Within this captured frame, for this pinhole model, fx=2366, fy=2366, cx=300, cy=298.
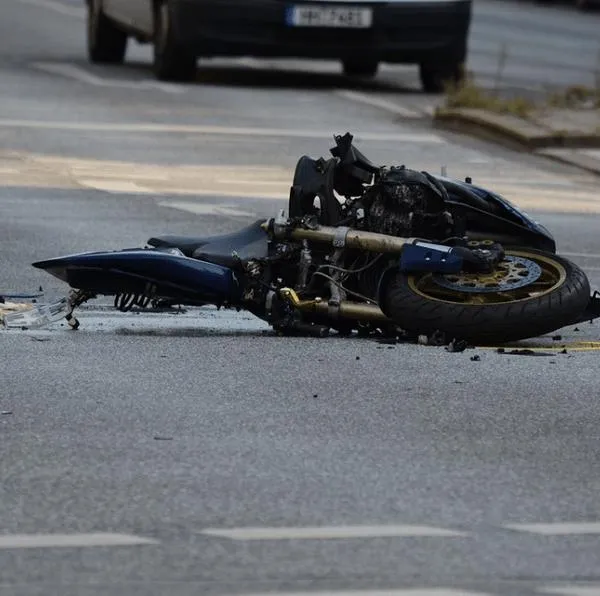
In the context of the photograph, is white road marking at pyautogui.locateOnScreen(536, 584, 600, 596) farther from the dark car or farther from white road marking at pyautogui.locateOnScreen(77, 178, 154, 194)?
the dark car

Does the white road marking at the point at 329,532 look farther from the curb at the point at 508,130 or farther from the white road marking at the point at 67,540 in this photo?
the curb at the point at 508,130

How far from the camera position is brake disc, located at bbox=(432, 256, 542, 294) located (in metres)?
8.70

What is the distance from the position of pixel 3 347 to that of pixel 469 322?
1691mm

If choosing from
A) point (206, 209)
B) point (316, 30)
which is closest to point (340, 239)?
point (206, 209)

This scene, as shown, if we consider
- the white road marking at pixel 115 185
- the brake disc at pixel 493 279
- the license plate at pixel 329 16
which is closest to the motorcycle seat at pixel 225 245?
the brake disc at pixel 493 279

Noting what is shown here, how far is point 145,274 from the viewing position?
8844mm

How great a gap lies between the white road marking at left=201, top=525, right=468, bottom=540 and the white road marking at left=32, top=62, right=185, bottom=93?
15.7 m

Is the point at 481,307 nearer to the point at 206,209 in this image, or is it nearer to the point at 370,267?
the point at 370,267

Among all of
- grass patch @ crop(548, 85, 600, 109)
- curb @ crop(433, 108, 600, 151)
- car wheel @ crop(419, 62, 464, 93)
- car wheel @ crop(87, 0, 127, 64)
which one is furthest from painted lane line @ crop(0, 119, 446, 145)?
car wheel @ crop(87, 0, 127, 64)

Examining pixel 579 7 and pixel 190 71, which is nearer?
pixel 190 71

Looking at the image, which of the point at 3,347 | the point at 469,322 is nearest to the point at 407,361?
the point at 469,322

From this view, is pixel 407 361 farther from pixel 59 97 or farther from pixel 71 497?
pixel 59 97

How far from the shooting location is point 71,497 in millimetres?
6102

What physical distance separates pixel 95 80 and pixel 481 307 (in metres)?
14.0
